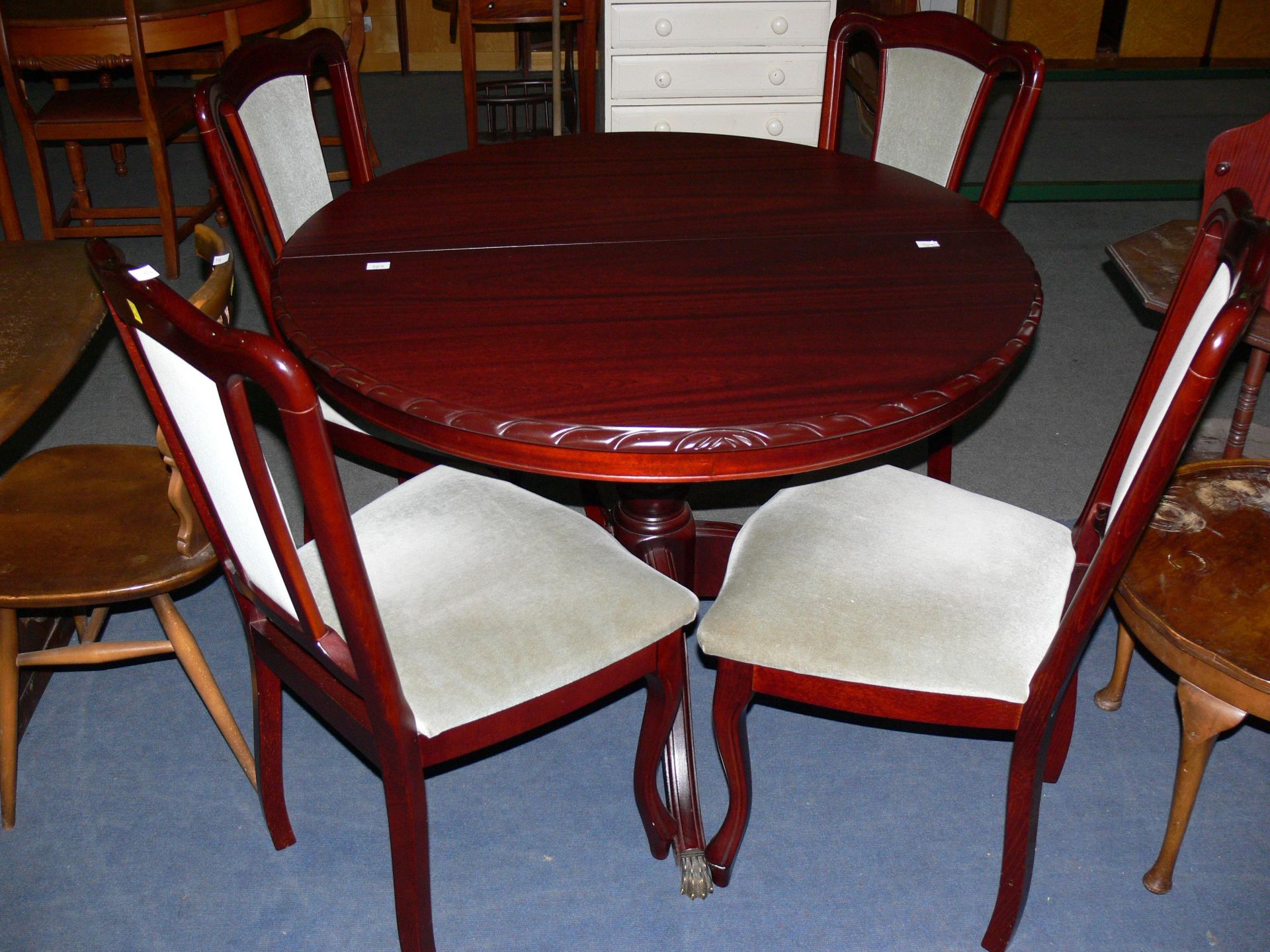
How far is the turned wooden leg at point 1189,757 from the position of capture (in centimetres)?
148

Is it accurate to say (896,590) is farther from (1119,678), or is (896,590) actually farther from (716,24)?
(716,24)

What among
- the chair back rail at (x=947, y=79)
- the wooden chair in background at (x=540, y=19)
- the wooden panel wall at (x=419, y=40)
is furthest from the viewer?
→ the wooden panel wall at (x=419, y=40)

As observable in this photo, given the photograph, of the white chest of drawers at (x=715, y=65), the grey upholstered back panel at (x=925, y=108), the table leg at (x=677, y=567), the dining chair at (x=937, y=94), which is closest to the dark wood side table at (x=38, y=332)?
the table leg at (x=677, y=567)

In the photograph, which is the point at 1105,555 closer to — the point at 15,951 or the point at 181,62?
the point at 15,951

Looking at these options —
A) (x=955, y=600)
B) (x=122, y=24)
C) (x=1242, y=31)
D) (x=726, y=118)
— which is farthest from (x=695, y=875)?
(x=1242, y=31)

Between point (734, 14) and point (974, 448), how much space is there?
62.1 inches

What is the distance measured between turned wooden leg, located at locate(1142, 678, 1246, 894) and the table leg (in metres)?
0.69

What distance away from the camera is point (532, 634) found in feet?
4.56

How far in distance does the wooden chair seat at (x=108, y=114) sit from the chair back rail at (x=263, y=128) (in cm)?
134

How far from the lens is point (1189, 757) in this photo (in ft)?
5.08

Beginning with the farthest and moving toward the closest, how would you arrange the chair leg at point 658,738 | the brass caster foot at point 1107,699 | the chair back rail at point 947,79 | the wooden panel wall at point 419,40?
the wooden panel wall at point 419,40
the chair back rail at point 947,79
the brass caster foot at point 1107,699
the chair leg at point 658,738

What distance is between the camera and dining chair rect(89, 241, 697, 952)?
1096 mm

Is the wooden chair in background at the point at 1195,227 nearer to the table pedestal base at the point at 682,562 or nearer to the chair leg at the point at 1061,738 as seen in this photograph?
the chair leg at the point at 1061,738

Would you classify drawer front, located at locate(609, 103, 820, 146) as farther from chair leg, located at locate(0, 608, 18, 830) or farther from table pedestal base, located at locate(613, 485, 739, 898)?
chair leg, located at locate(0, 608, 18, 830)
